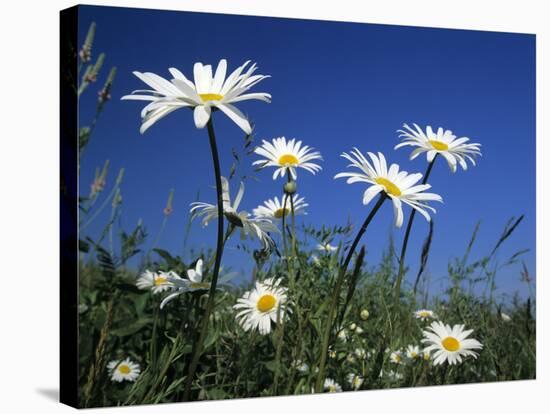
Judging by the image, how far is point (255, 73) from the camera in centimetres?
586

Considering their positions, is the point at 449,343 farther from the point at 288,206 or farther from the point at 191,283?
the point at 191,283

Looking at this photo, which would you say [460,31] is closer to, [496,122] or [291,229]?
[496,122]

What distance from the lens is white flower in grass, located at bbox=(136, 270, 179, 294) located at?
18.5 ft

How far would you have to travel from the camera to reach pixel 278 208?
5.94 m

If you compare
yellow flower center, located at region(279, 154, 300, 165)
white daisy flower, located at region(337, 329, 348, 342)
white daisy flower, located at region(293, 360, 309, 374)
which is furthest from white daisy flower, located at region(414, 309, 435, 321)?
yellow flower center, located at region(279, 154, 300, 165)

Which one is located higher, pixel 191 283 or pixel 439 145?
pixel 439 145

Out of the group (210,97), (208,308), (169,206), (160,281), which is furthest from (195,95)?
(208,308)

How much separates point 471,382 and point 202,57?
95.5 inches

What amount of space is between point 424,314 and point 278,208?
44.1 inches

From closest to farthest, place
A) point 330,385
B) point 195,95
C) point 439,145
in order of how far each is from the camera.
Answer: point 195,95 < point 330,385 < point 439,145

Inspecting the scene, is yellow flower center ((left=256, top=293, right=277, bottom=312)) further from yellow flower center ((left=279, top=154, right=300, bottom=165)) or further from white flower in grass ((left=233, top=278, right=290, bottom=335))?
yellow flower center ((left=279, top=154, right=300, bottom=165))

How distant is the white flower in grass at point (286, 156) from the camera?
232 inches

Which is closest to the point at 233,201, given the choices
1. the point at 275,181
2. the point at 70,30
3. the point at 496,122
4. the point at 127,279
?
the point at 275,181

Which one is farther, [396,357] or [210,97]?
[396,357]
